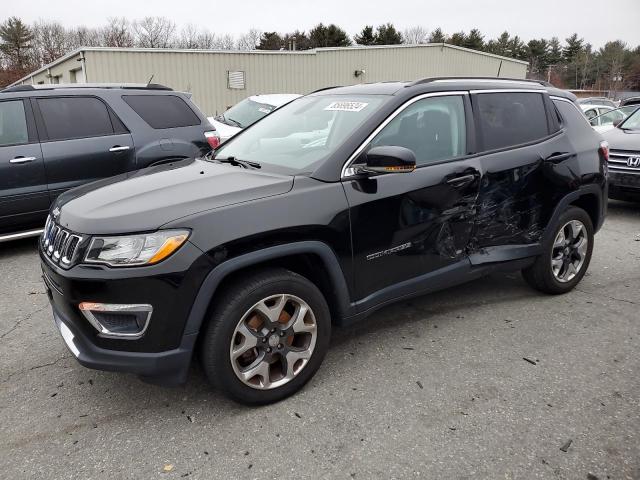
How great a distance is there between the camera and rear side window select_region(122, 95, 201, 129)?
5.95m

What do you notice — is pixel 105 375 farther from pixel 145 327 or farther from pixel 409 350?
pixel 409 350

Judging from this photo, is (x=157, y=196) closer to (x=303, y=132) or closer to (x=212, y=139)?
(x=303, y=132)

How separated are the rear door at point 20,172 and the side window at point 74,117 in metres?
0.18

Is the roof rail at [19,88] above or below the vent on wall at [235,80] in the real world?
below

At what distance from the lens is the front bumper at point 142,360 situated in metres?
2.38

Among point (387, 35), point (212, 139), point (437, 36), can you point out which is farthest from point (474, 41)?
point (212, 139)

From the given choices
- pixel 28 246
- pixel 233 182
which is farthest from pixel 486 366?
pixel 28 246

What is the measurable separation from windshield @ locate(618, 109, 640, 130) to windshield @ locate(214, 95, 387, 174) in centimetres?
632

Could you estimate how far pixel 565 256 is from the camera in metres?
4.17

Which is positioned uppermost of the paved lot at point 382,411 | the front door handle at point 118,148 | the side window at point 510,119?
the side window at point 510,119

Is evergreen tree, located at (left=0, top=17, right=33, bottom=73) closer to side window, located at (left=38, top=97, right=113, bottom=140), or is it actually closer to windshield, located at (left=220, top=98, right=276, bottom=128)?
windshield, located at (left=220, top=98, right=276, bottom=128)

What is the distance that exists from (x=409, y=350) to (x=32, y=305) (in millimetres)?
3062

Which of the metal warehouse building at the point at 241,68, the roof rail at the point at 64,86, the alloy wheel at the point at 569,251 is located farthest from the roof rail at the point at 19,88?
the metal warehouse building at the point at 241,68

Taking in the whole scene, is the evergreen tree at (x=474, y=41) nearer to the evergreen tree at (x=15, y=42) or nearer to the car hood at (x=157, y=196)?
the evergreen tree at (x=15, y=42)
